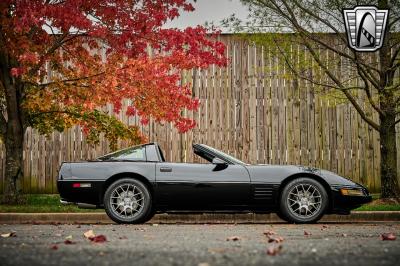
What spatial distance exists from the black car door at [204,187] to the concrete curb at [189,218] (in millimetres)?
1090

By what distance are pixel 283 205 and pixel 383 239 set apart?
2382mm

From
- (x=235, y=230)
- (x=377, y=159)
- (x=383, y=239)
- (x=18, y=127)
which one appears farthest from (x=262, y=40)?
(x=383, y=239)

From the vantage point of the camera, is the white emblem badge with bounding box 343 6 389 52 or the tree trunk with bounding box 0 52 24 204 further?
the white emblem badge with bounding box 343 6 389 52

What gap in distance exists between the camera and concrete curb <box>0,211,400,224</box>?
970 centimetres

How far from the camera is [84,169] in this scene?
8820 millimetres

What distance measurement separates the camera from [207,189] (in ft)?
28.6

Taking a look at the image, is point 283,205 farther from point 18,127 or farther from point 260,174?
point 18,127

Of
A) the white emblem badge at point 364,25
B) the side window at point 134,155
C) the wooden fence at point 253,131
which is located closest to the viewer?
the side window at point 134,155

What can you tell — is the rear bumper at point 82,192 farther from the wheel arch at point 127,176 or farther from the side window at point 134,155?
the side window at point 134,155

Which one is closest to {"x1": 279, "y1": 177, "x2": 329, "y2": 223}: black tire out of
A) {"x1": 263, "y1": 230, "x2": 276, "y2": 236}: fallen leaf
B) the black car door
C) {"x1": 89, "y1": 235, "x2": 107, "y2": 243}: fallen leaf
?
the black car door

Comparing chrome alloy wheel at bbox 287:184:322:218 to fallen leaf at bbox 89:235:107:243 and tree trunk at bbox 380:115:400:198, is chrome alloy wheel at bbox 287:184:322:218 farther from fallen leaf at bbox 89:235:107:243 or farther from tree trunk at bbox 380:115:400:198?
tree trunk at bbox 380:115:400:198

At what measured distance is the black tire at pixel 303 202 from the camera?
867 centimetres

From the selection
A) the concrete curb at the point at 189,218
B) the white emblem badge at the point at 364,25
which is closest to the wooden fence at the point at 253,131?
the white emblem badge at the point at 364,25

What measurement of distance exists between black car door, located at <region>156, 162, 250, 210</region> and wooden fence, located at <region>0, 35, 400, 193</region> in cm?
553
